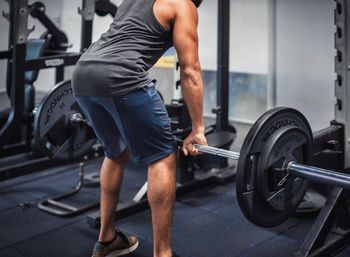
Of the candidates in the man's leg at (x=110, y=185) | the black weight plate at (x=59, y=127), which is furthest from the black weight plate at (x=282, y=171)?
the black weight plate at (x=59, y=127)

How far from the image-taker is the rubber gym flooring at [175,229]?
264 cm

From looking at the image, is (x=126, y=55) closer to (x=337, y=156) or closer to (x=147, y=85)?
(x=147, y=85)

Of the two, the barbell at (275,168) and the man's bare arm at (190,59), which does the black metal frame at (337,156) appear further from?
the man's bare arm at (190,59)

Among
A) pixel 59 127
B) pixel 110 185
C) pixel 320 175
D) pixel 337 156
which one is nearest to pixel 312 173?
pixel 320 175

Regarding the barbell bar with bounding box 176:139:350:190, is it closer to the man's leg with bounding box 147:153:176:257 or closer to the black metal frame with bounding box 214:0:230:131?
the man's leg with bounding box 147:153:176:257

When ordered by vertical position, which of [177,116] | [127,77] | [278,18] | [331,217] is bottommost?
[331,217]

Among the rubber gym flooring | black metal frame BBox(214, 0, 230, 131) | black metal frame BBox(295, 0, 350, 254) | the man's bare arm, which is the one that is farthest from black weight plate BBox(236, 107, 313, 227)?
black metal frame BBox(214, 0, 230, 131)

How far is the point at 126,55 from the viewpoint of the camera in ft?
7.10

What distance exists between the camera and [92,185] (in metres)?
3.62

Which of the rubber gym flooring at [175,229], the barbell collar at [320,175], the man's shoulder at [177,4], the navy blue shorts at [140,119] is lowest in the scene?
the rubber gym flooring at [175,229]

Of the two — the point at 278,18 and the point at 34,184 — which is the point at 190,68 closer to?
the point at 34,184

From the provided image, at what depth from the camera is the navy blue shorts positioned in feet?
7.11

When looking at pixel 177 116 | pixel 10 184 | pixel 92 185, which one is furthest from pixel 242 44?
pixel 10 184

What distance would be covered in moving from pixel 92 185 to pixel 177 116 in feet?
2.36
